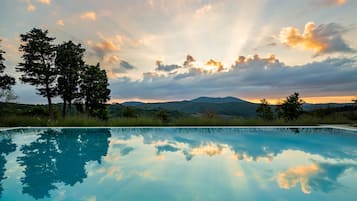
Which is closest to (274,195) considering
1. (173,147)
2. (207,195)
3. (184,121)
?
(207,195)

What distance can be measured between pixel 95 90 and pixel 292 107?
11.1 metres

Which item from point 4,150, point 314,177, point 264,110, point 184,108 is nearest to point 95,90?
point 4,150

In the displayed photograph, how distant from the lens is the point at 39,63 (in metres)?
13.1

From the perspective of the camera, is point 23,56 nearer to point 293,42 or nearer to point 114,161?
point 114,161

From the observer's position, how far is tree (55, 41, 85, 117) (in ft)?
44.6

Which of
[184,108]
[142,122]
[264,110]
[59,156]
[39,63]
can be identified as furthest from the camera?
[184,108]

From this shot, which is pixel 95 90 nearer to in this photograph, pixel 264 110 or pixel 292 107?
pixel 264 110

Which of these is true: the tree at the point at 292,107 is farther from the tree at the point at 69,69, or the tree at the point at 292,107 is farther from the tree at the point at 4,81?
the tree at the point at 4,81

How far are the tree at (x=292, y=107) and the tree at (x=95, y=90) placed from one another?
10090mm

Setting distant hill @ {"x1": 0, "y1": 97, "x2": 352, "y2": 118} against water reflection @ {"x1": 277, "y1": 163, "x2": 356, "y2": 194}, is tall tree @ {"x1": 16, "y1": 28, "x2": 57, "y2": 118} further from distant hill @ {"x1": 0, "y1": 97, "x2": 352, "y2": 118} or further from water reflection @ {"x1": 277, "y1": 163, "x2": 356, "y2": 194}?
water reflection @ {"x1": 277, "y1": 163, "x2": 356, "y2": 194}

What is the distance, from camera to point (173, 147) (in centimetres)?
742

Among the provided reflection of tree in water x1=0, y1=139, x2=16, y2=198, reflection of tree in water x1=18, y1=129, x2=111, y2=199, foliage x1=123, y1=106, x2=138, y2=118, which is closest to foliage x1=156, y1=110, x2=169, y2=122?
foliage x1=123, y1=106, x2=138, y2=118

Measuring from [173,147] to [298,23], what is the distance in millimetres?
7684

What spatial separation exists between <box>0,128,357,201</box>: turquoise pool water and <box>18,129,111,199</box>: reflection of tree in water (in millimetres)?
15
